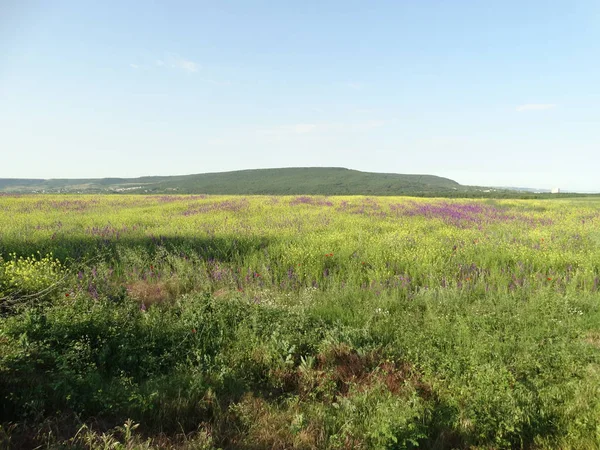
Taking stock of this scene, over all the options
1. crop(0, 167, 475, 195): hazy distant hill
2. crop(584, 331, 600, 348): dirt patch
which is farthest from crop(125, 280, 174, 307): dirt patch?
crop(0, 167, 475, 195): hazy distant hill

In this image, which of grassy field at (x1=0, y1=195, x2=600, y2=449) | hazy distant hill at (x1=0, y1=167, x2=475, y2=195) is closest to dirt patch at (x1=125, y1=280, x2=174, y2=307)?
grassy field at (x1=0, y1=195, x2=600, y2=449)

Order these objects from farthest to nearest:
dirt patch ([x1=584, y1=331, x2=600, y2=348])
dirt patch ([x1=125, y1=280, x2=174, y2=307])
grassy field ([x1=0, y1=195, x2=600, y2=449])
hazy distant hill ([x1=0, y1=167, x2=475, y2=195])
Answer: hazy distant hill ([x1=0, y1=167, x2=475, y2=195])
dirt patch ([x1=125, y1=280, x2=174, y2=307])
dirt patch ([x1=584, y1=331, x2=600, y2=348])
grassy field ([x1=0, y1=195, x2=600, y2=449])

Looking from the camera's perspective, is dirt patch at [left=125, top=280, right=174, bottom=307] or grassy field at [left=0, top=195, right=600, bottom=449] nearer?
grassy field at [left=0, top=195, right=600, bottom=449]

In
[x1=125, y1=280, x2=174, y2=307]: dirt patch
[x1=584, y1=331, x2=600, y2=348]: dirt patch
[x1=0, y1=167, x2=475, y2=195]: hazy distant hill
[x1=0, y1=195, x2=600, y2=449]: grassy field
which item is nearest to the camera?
[x1=0, y1=195, x2=600, y2=449]: grassy field

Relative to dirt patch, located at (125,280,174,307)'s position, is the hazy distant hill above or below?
above

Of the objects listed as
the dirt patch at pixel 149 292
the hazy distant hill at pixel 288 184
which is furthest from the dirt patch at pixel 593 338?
the hazy distant hill at pixel 288 184

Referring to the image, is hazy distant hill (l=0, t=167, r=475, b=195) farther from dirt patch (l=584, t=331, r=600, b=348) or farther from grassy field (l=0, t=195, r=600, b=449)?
dirt patch (l=584, t=331, r=600, b=348)

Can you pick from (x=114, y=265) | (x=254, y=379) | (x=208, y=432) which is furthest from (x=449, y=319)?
(x=114, y=265)

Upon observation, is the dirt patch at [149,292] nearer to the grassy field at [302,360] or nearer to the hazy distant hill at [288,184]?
the grassy field at [302,360]

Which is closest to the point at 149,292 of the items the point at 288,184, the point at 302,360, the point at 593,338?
the point at 302,360

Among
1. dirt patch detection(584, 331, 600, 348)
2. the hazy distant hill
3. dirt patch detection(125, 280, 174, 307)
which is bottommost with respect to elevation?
dirt patch detection(125, 280, 174, 307)

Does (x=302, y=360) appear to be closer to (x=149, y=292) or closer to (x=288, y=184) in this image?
(x=149, y=292)

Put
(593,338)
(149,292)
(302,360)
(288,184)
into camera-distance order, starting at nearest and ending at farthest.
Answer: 1. (302,360)
2. (593,338)
3. (149,292)
4. (288,184)

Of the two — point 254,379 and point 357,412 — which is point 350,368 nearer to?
point 357,412
